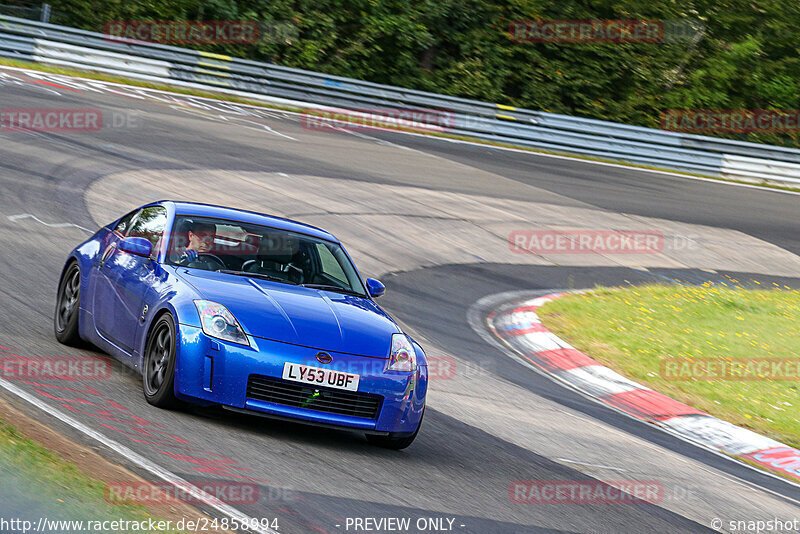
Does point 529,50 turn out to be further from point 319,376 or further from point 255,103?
point 319,376

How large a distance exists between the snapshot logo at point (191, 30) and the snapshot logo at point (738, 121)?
1469cm

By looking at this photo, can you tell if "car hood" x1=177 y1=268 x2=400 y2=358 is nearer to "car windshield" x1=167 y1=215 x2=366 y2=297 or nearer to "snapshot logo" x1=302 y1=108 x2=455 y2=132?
"car windshield" x1=167 y1=215 x2=366 y2=297

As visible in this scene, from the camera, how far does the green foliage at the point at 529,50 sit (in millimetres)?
32250

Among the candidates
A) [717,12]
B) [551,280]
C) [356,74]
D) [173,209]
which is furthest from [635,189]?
[173,209]

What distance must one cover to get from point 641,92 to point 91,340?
98.8 ft

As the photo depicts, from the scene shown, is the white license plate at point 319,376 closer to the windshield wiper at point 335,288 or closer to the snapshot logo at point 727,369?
the windshield wiper at point 335,288

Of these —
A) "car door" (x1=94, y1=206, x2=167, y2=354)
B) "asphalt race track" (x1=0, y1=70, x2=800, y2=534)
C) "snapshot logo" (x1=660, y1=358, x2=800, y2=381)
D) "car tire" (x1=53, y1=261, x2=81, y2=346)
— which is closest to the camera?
"asphalt race track" (x1=0, y1=70, x2=800, y2=534)

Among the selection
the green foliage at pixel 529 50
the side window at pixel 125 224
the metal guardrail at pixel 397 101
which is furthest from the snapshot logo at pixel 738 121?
the side window at pixel 125 224

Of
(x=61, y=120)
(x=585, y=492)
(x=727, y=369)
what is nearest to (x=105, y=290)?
(x=585, y=492)

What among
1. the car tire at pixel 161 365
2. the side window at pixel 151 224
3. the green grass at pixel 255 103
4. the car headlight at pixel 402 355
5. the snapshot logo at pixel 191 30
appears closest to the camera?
the car tire at pixel 161 365

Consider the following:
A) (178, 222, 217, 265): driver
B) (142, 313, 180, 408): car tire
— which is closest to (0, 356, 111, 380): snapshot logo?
(142, 313, 180, 408): car tire

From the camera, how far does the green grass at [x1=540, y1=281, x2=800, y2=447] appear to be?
10562 millimetres

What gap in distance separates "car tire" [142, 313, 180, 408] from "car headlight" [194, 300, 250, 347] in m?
0.21

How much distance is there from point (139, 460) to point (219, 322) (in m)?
1.19
